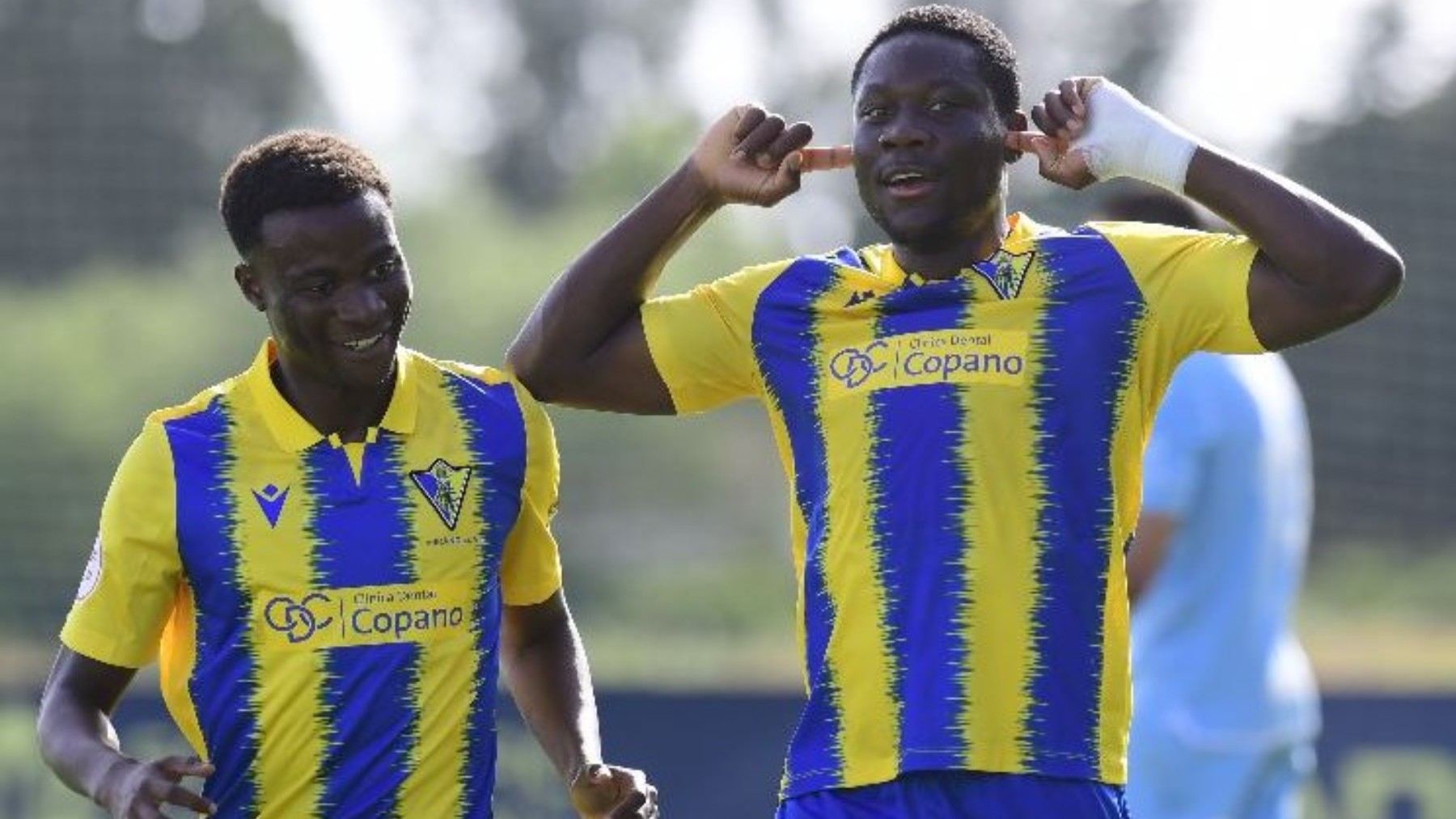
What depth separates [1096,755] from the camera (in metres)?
4.69

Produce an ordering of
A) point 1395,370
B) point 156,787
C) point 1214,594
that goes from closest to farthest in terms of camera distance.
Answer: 1. point 156,787
2. point 1214,594
3. point 1395,370

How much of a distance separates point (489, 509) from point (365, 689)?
15.0 inches

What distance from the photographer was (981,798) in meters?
4.64

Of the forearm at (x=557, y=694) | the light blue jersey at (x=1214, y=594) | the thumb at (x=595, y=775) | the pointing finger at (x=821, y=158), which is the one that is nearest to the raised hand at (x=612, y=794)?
the thumb at (x=595, y=775)

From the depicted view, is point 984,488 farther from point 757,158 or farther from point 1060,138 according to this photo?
point 757,158

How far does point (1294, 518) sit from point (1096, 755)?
311 centimetres

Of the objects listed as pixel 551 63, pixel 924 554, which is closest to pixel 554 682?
pixel 924 554

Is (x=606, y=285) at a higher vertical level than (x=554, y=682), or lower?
higher

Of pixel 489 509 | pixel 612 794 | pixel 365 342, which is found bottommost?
pixel 612 794

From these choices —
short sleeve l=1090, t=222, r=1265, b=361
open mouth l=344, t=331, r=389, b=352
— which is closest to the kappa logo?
open mouth l=344, t=331, r=389, b=352

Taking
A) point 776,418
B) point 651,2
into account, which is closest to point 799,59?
point 651,2

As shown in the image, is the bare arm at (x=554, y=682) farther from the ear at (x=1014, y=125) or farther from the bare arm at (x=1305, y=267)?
the bare arm at (x=1305, y=267)

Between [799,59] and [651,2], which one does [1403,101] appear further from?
[651,2]

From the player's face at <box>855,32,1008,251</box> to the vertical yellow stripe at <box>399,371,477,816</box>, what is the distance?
85 cm
